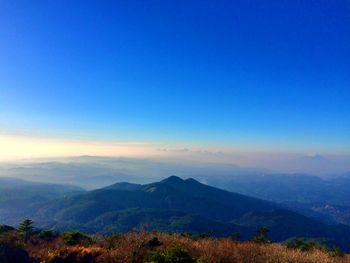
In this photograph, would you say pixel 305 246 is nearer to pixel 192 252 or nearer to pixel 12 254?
pixel 192 252

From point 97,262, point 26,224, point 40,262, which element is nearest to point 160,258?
point 97,262

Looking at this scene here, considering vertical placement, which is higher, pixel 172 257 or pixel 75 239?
pixel 172 257

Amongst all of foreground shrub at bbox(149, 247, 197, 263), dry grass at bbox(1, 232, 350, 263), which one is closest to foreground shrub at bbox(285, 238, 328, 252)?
dry grass at bbox(1, 232, 350, 263)

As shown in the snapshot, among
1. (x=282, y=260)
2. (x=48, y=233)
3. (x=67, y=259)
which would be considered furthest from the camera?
(x=48, y=233)

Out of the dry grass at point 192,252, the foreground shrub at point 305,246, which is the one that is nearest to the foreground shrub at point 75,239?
the dry grass at point 192,252

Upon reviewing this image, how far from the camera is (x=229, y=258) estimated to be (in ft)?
48.5

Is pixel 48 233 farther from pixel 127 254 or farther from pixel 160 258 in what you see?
pixel 160 258

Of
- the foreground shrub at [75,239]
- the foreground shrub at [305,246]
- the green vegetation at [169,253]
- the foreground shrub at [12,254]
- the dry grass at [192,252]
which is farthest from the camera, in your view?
the foreground shrub at [75,239]

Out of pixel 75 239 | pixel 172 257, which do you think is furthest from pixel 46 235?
pixel 172 257

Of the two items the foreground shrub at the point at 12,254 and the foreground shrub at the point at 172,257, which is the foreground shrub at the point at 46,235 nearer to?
the foreground shrub at the point at 12,254

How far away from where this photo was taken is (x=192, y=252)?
51.5ft

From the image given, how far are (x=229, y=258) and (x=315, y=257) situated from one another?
3.44 metres

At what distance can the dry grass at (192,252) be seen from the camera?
14281 mm

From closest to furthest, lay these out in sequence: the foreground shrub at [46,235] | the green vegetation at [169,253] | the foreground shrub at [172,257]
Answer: the foreground shrub at [172,257] < the green vegetation at [169,253] < the foreground shrub at [46,235]
